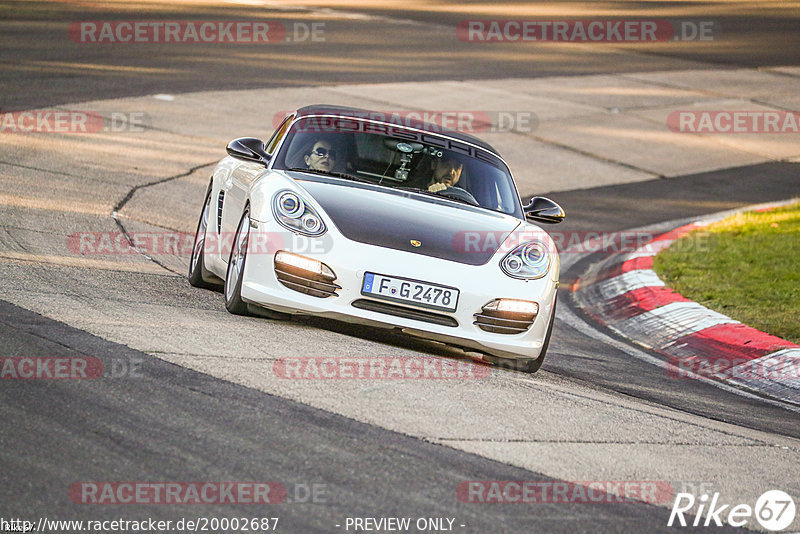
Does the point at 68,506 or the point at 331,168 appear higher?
the point at 331,168

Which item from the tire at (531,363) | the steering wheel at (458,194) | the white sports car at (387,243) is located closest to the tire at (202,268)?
the white sports car at (387,243)

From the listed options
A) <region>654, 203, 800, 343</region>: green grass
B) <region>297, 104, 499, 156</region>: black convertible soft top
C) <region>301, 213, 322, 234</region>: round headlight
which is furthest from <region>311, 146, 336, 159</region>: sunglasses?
<region>654, 203, 800, 343</region>: green grass

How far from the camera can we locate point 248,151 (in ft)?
25.1

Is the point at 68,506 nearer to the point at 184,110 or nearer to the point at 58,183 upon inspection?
the point at 58,183

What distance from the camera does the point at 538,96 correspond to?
22625mm

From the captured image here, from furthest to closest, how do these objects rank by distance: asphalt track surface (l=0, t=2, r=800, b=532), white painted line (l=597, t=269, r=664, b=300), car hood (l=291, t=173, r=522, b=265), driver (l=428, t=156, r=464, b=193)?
white painted line (l=597, t=269, r=664, b=300) < driver (l=428, t=156, r=464, b=193) < car hood (l=291, t=173, r=522, b=265) < asphalt track surface (l=0, t=2, r=800, b=532)

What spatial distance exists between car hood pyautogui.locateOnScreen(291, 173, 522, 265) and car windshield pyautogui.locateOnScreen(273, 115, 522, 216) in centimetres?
24

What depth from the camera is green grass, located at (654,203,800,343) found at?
959 centimetres

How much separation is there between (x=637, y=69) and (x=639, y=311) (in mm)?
18585

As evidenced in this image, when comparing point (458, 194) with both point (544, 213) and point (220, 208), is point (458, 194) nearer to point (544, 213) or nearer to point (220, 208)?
point (544, 213)

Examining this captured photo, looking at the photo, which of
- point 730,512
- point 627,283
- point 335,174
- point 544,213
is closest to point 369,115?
point 335,174

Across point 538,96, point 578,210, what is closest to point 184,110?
point 578,210

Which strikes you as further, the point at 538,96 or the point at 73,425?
the point at 538,96

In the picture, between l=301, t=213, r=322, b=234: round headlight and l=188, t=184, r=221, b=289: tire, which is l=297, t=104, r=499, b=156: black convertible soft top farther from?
l=301, t=213, r=322, b=234: round headlight
